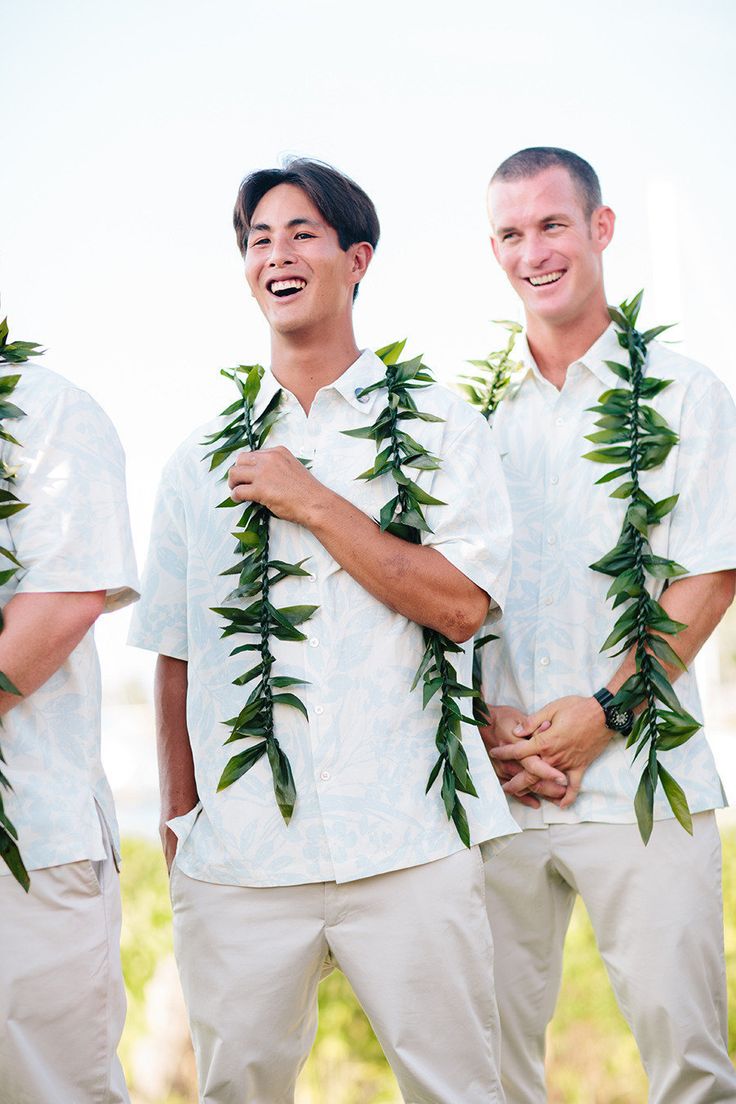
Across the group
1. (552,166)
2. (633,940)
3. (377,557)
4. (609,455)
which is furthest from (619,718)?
(552,166)

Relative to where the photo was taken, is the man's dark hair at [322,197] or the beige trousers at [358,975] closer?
the beige trousers at [358,975]

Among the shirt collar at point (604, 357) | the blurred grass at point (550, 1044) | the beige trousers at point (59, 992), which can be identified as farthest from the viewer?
the blurred grass at point (550, 1044)

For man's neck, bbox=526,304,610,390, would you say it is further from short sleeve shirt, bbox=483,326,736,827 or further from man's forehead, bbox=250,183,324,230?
man's forehead, bbox=250,183,324,230

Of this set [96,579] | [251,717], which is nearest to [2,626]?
[96,579]

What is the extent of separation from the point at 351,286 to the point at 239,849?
1.15m

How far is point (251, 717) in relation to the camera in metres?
2.25

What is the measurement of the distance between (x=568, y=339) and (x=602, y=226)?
294 mm

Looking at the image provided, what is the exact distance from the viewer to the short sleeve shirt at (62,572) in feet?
6.36

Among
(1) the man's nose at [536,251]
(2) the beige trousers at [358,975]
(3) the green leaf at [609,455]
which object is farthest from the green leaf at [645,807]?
(1) the man's nose at [536,251]

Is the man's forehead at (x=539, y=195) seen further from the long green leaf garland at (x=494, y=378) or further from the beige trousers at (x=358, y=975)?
the beige trousers at (x=358, y=975)

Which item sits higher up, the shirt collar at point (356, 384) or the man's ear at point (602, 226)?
the man's ear at point (602, 226)

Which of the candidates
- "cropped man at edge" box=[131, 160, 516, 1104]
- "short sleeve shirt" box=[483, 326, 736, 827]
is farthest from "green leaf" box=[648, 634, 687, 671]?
"cropped man at edge" box=[131, 160, 516, 1104]

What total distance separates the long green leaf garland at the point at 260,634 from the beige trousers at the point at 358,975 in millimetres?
196

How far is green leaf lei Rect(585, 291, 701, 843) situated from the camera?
2443 mm
